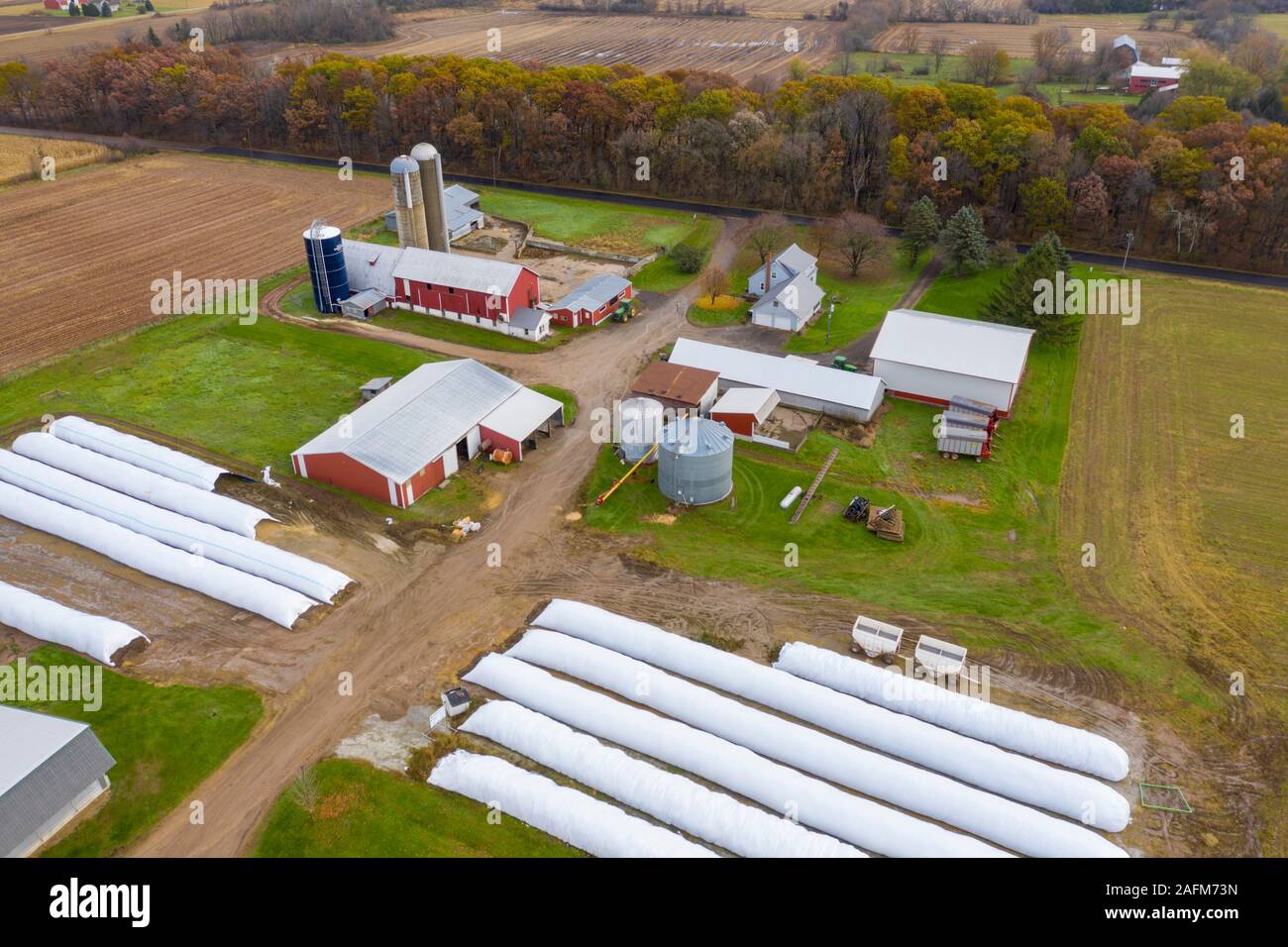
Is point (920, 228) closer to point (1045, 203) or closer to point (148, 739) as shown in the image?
point (1045, 203)

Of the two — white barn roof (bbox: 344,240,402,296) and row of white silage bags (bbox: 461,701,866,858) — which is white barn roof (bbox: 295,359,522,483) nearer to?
row of white silage bags (bbox: 461,701,866,858)

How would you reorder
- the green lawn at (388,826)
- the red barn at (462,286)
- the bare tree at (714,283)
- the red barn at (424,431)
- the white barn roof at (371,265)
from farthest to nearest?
the bare tree at (714,283), the white barn roof at (371,265), the red barn at (462,286), the red barn at (424,431), the green lawn at (388,826)

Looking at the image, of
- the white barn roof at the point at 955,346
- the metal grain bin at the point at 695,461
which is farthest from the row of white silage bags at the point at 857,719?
the white barn roof at the point at 955,346

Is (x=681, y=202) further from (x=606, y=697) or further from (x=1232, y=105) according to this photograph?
(x=606, y=697)

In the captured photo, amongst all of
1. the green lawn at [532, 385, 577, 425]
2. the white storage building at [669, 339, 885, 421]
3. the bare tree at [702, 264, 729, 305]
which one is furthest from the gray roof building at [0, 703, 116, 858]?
the bare tree at [702, 264, 729, 305]

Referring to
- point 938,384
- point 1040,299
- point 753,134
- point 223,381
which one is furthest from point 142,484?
point 753,134

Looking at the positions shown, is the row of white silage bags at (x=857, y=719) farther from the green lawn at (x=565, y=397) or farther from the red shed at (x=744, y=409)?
the green lawn at (x=565, y=397)
